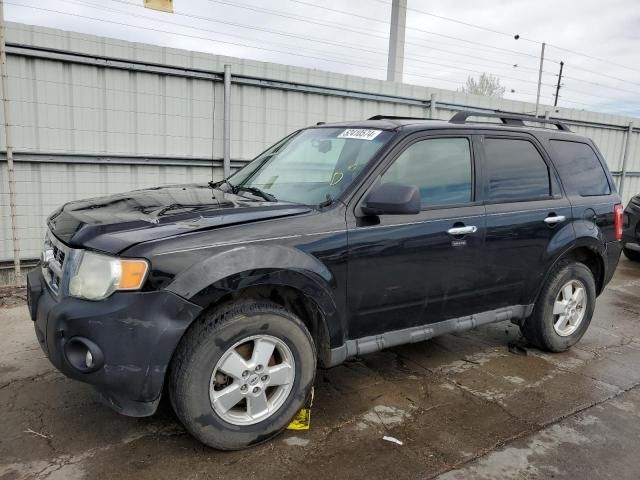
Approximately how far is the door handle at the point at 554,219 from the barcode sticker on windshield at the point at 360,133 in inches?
61.8

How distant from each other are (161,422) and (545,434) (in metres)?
2.31

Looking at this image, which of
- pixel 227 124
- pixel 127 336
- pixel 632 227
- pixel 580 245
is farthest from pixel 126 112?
pixel 632 227

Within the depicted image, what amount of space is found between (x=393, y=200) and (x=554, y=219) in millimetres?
1793

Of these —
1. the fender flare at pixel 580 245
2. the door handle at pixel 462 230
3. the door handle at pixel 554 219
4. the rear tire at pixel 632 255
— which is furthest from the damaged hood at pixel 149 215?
the rear tire at pixel 632 255

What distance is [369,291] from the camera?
125 inches

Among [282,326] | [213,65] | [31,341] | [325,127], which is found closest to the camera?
[282,326]

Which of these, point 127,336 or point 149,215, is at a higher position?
point 149,215

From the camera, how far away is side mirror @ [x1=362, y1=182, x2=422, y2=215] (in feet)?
9.76

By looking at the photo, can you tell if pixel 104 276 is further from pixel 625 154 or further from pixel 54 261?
pixel 625 154

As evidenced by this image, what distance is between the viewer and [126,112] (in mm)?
6215

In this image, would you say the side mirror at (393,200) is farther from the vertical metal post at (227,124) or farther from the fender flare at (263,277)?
the vertical metal post at (227,124)

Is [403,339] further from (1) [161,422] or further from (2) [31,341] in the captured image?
(2) [31,341]

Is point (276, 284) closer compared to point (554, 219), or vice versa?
point (276, 284)

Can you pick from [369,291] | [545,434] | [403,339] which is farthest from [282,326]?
[545,434]
